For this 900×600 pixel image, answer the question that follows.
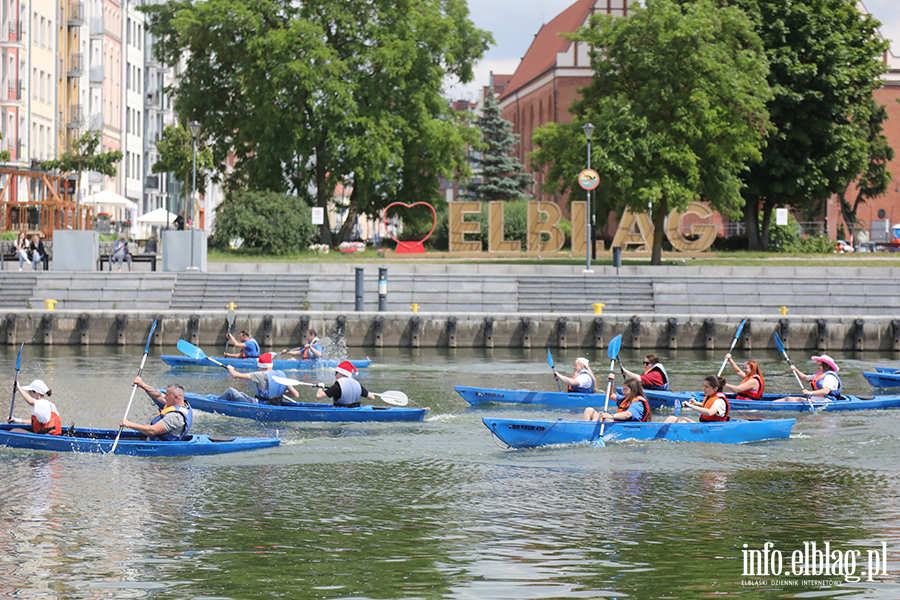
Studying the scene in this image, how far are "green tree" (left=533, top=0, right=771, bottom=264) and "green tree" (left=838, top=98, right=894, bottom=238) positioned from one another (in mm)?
28688

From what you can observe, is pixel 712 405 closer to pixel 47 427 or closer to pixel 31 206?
pixel 47 427

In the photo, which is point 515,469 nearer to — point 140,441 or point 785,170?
point 140,441

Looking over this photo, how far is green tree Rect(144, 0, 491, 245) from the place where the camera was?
54.4 metres

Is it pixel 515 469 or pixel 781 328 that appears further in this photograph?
pixel 781 328

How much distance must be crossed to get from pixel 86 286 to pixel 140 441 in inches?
944

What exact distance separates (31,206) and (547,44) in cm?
5895

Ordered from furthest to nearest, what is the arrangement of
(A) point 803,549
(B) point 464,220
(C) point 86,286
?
(B) point 464,220 < (C) point 86,286 < (A) point 803,549

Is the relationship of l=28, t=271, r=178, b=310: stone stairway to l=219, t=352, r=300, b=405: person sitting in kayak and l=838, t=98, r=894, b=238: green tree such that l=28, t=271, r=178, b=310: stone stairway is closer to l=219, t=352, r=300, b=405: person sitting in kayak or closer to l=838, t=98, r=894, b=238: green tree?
l=219, t=352, r=300, b=405: person sitting in kayak

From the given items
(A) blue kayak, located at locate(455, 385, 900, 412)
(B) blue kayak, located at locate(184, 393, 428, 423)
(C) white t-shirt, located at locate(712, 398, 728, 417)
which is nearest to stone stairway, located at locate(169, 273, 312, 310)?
(A) blue kayak, located at locate(455, 385, 900, 412)

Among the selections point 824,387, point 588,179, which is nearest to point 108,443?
point 824,387

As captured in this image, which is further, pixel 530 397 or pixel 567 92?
pixel 567 92

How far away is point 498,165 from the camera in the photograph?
250 ft

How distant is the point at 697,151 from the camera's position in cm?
4719

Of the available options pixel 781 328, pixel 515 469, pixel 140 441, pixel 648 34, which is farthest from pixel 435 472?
pixel 648 34
